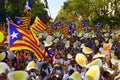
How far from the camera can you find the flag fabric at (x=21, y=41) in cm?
979

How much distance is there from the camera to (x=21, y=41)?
10.1 metres

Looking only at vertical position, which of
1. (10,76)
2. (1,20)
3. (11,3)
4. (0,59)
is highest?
(11,3)

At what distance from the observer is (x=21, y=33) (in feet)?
33.3

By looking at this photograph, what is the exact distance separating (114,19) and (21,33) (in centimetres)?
5348

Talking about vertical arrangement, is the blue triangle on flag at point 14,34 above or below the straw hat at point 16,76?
above

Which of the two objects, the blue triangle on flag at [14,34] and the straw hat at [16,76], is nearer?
the straw hat at [16,76]

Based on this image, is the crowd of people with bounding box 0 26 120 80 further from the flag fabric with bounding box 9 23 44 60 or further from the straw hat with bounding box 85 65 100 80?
the flag fabric with bounding box 9 23 44 60

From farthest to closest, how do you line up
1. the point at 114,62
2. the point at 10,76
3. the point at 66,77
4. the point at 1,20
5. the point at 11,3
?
the point at 11,3
the point at 1,20
the point at 66,77
the point at 114,62
the point at 10,76

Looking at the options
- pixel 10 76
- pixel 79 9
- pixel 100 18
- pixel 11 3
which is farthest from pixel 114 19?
pixel 10 76

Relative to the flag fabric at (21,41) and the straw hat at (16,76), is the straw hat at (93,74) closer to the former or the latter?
the straw hat at (16,76)

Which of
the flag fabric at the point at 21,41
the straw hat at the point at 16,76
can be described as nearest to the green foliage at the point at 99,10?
the flag fabric at the point at 21,41

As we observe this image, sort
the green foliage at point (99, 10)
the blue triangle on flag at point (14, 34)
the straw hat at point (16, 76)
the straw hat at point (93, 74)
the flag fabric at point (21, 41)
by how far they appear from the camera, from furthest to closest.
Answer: the green foliage at point (99, 10)
the blue triangle on flag at point (14, 34)
the flag fabric at point (21, 41)
the straw hat at point (16, 76)
the straw hat at point (93, 74)

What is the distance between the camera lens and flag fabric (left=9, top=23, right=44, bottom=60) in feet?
32.1

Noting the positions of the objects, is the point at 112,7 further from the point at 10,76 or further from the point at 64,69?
the point at 10,76
